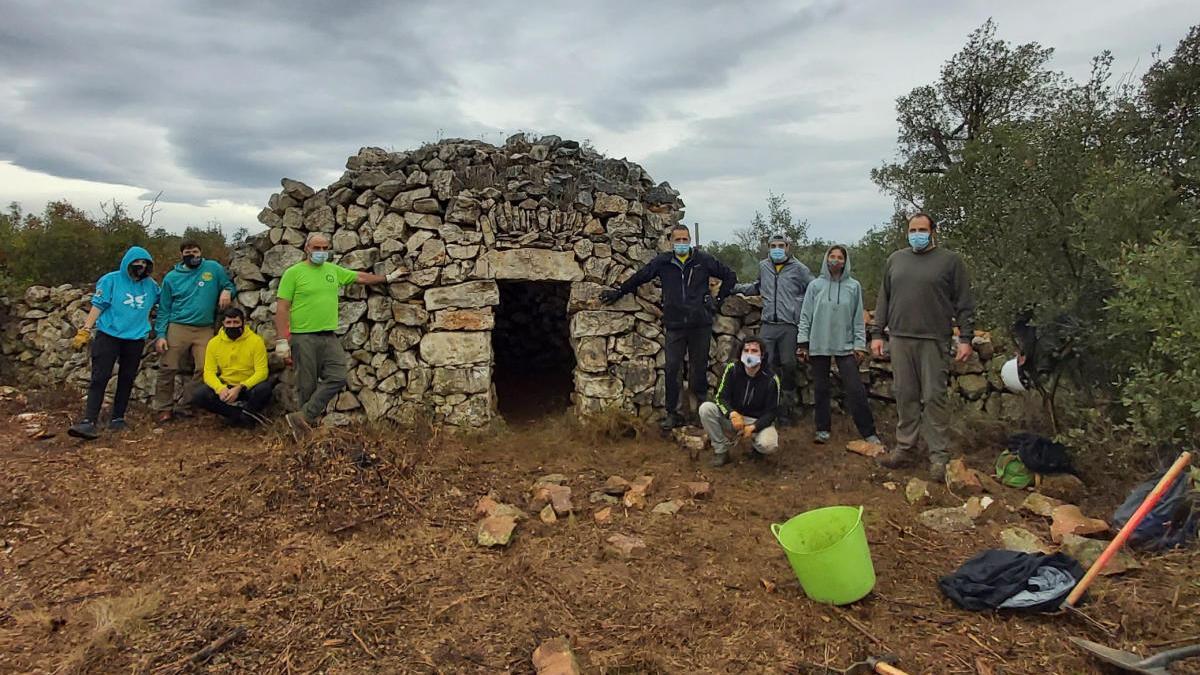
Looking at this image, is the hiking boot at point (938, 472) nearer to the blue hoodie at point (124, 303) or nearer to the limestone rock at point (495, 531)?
the limestone rock at point (495, 531)

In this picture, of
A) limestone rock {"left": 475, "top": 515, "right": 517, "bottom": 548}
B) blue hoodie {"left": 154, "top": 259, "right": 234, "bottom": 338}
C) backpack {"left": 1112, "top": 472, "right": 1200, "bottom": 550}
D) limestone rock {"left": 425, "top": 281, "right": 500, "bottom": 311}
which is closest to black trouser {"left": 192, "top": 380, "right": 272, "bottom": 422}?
blue hoodie {"left": 154, "top": 259, "right": 234, "bottom": 338}

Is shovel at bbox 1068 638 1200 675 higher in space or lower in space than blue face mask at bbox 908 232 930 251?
lower

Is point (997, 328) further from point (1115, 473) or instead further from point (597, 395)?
point (597, 395)

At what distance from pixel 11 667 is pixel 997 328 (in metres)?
6.32

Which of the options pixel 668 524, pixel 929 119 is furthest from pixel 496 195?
pixel 929 119

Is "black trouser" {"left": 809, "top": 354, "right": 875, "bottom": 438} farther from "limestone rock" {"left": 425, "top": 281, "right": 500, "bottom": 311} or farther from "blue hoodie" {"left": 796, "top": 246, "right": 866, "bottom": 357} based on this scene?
"limestone rock" {"left": 425, "top": 281, "right": 500, "bottom": 311}

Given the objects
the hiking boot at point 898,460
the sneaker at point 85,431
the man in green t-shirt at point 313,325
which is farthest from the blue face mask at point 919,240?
the sneaker at point 85,431

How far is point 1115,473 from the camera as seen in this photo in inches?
166

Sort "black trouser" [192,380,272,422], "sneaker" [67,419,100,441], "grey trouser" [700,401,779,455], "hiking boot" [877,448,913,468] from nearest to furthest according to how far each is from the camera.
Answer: "hiking boot" [877,448,913,468] → "grey trouser" [700,401,779,455] → "sneaker" [67,419,100,441] → "black trouser" [192,380,272,422]

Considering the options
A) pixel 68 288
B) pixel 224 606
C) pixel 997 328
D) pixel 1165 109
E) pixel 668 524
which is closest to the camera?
pixel 224 606

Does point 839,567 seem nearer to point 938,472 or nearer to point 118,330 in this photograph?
point 938,472

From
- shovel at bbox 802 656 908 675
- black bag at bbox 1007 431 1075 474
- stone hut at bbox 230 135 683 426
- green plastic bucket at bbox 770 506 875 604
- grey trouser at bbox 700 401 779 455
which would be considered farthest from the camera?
stone hut at bbox 230 135 683 426

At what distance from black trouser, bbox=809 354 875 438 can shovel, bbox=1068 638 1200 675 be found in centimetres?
279

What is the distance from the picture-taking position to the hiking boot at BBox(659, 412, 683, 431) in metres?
5.96
